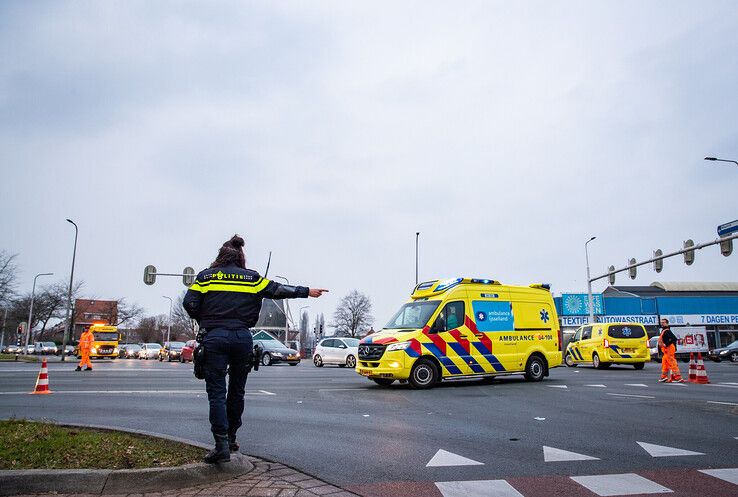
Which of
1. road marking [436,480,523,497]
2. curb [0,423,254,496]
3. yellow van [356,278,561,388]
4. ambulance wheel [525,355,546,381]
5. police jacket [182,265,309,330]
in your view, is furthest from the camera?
ambulance wheel [525,355,546,381]

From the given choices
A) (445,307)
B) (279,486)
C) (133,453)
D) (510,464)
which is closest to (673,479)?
(510,464)

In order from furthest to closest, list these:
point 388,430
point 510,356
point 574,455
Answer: point 510,356, point 388,430, point 574,455

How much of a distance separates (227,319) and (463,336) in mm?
9720

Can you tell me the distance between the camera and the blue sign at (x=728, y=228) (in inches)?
866

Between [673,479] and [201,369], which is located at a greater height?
[201,369]

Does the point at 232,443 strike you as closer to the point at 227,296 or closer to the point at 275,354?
the point at 227,296

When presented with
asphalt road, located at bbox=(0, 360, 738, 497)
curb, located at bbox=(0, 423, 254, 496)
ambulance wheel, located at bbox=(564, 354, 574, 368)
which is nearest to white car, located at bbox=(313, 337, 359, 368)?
ambulance wheel, located at bbox=(564, 354, 574, 368)

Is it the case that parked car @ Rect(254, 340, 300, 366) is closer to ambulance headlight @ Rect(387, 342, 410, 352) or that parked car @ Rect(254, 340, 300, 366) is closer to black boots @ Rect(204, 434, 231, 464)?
ambulance headlight @ Rect(387, 342, 410, 352)

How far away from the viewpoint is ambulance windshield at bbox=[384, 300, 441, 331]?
542 inches

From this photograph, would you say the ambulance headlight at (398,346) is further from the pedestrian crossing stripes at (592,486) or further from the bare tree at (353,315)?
the bare tree at (353,315)

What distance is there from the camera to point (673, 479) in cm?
483

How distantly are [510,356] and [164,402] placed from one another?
28.7 ft

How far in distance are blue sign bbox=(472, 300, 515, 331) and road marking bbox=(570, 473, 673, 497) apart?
31.2 ft

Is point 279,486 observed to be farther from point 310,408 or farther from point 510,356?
point 510,356
